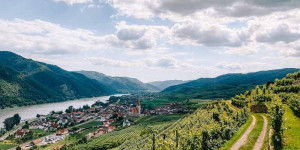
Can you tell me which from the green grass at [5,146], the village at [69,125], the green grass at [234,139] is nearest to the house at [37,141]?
the village at [69,125]

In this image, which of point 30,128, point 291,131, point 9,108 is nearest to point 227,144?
point 291,131

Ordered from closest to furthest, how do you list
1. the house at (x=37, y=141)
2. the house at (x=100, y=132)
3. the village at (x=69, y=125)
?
the house at (x=37, y=141)
the village at (x=69, y=125)
the house at (x=100, y=132)

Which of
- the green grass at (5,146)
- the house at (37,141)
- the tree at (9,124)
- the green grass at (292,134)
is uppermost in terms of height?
the green grass at (292,134)

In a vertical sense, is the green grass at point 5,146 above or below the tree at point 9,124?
below

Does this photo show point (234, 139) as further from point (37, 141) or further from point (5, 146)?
point (37, 141)

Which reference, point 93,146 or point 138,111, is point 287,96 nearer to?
point 93,146

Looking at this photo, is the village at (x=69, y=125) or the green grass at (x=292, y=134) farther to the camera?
the village at (x=69, y=125)

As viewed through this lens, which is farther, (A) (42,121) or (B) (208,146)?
(A) (42,121)

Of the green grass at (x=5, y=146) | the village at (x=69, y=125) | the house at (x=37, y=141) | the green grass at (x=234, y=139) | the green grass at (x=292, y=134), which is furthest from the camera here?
the village at (x=69, y=125)

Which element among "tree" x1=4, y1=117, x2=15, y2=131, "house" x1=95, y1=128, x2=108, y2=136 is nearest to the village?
"house" x1=95, y1=128, x2=108, y2=136

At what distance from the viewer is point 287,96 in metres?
48.0

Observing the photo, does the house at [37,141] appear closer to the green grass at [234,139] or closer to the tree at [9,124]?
the tree at [9,124]

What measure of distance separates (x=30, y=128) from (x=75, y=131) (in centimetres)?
2804

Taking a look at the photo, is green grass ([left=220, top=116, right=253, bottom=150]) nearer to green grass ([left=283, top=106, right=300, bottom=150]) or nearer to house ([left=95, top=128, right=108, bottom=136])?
green grass ([left=283, top=106, right=300, bottom=150])
